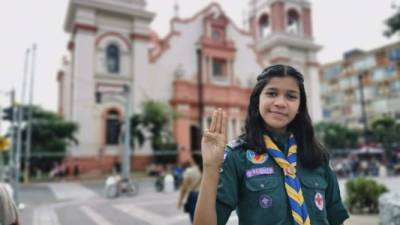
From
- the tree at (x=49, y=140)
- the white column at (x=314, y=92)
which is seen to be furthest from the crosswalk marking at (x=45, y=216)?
the white column at (x=314, y=92)

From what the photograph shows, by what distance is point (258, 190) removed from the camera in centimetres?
171

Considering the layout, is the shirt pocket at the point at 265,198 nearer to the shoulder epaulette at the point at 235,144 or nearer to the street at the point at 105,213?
the shoulder epaulette at the point at 235,144

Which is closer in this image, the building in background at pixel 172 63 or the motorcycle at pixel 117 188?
the motorcycle at pixel 117 188

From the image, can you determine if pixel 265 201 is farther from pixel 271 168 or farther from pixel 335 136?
pixel 335 136

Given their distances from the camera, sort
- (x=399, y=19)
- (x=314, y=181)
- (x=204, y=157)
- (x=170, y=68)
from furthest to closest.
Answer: (x=170, y=68)
(x=399, y=19)
(x=314, y=181)
(x=204, y=157)

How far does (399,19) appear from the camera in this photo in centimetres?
1041

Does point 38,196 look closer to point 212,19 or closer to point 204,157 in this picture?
point 204,157

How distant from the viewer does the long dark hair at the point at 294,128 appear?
6.13ft

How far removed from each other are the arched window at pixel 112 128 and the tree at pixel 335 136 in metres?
16.4

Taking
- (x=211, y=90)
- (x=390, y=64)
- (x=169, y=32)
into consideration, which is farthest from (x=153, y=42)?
(x=390, y=64)

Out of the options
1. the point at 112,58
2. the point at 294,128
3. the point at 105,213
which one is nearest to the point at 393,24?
the point at 105,213

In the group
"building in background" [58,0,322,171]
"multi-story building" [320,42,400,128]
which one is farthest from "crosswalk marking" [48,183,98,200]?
"multi-story building" [320,42,400,128]

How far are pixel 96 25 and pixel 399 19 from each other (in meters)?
19.8

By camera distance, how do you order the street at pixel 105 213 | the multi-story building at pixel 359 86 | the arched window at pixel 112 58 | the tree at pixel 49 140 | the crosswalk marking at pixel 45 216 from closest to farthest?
1. the street at pixel 105 213
2. the crosswalk marking at pixel 45 216
3. the tree at pixel 49 140
4. the arched window at pixel 112 58
5. the multi-story building at pixel 359 86
